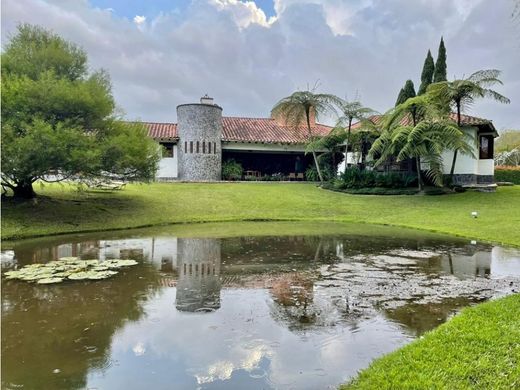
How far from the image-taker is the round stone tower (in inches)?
1157

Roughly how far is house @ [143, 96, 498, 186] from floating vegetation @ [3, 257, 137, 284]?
694 inches

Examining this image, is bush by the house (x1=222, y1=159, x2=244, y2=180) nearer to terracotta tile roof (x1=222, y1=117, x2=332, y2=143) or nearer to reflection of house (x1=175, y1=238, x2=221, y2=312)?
terracotta tile roof (x1=222, y1=117, x2=332, y2=143)

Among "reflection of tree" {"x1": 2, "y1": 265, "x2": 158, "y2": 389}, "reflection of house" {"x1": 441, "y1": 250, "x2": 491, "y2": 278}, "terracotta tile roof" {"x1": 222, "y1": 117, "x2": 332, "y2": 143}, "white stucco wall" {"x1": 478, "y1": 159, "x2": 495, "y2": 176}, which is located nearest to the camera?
"reflection of tree" {"x1": 2, "y1": 265, "x2": 158, "y2": 389}

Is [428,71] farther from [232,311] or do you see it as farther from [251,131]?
[232,311]

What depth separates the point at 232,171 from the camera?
99.5ft

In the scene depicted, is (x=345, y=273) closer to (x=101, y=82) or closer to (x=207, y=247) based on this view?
(x=207, y=247)

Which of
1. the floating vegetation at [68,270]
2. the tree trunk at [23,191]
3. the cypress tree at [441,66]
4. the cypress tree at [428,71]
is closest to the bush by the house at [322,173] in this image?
the cypress tree at [428,71]

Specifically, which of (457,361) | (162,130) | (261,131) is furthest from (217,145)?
(457,361)

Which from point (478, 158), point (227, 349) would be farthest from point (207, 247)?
point (478, 158)

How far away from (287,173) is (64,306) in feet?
89.2

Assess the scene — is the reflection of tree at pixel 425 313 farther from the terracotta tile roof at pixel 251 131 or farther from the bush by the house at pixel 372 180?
the terracotta tile roof at pixel 251 131

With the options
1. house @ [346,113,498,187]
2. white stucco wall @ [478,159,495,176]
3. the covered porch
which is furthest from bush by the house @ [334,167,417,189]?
the covered porch

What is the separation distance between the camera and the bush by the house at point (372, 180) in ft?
79.8

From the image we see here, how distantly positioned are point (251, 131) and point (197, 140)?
4952 mm
